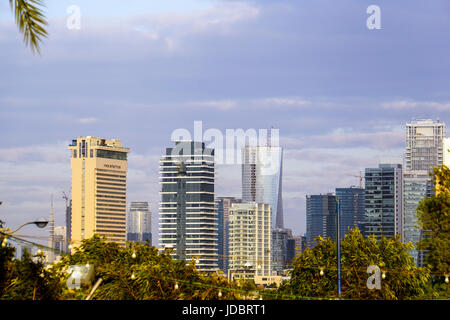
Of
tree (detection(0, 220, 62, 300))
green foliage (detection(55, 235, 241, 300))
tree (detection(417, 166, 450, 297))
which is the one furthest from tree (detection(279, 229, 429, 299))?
tree (detection(0, 220, 62, 300))

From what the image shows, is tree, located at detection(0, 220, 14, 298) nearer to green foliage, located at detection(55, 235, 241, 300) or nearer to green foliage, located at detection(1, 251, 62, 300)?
green foliage, located at detection(1, 251, 62, 300)

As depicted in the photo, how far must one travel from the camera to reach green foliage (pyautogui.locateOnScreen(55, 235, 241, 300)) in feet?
167

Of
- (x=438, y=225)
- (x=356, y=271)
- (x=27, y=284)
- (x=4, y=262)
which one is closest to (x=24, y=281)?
(x=27, y=284)

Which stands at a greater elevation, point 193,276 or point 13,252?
point 13,252

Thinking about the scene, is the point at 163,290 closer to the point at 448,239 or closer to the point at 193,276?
the point at 193,276

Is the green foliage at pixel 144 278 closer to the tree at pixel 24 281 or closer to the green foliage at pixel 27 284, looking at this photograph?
the tree at pixel 24 281

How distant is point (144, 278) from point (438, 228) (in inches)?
802

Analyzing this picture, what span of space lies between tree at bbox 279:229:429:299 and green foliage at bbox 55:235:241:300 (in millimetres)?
7452

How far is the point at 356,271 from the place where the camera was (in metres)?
61.0

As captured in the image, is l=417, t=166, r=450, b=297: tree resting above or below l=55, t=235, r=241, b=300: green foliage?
above
